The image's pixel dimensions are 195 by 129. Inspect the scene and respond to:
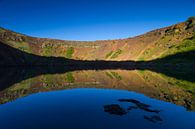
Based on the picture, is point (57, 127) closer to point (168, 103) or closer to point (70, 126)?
point (70, 126)

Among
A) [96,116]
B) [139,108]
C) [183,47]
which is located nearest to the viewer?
[96,116]

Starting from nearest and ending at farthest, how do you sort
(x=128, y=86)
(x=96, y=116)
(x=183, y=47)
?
(x=96, y=116)
(x=128, y=86)
(x=183, y=47)

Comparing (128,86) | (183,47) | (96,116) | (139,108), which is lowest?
(96,116)

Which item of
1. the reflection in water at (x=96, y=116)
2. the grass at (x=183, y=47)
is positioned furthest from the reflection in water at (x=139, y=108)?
the grass at (x=183, y=47)

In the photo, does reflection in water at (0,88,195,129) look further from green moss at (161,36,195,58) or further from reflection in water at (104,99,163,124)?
green moss at (161,36,195,58)

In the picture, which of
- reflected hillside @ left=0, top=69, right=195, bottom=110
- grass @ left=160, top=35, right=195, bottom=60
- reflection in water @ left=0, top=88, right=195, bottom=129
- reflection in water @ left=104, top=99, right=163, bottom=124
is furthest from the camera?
grass @ left=160, top=35, right=195, bottom=60

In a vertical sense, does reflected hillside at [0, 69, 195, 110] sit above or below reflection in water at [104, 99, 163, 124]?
above

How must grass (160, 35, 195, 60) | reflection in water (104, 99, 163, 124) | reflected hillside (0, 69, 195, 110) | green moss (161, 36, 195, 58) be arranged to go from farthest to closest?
green moss (161, 36, 195, 58)
grass (160, 35, 195, 60)
reflected hillside (0, 69, 195, 110)
reflection in water (104, 99, 163, 124)

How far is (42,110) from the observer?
24750 millimetres

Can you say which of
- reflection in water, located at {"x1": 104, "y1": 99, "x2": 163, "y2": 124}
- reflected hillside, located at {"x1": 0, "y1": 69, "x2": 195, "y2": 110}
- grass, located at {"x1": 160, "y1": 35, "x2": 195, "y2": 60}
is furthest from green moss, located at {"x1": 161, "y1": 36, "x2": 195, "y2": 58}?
reflection in water, located at {"x1": 104, "y1": 99, "x2": 163, "y2": 124}

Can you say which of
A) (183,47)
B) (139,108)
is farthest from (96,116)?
(183,47)

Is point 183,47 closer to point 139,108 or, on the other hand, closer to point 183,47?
point 183,47

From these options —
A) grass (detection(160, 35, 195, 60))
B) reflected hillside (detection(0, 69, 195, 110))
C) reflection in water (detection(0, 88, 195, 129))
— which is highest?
grass (detection(160, 35, 195, 60))

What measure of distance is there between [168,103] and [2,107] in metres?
20.2
